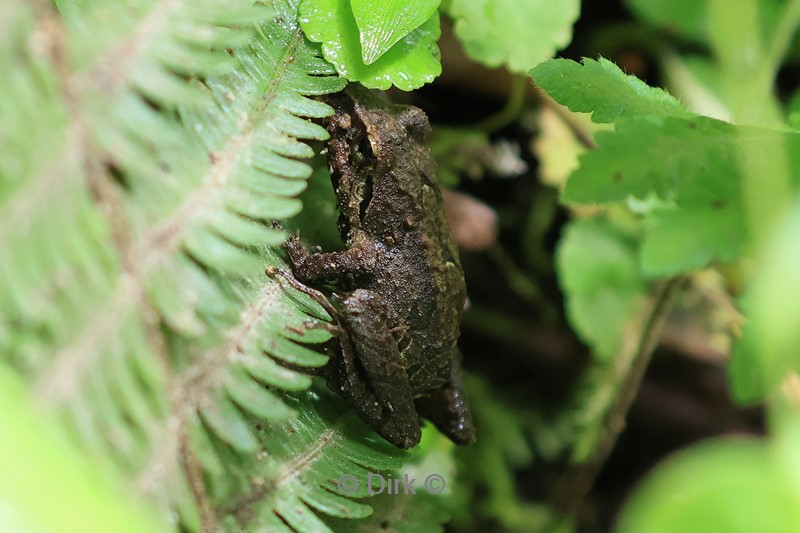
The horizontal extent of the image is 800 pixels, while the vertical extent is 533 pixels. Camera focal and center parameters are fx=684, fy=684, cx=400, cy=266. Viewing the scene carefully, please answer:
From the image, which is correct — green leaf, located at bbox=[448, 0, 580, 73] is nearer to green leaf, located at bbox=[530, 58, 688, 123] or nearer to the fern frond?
green leaf, located at bbox=[530, 58, 688, 123]

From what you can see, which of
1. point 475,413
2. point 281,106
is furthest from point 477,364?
point 281,106

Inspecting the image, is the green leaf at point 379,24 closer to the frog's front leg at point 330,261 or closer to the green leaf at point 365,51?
the green leaf at point 365,51

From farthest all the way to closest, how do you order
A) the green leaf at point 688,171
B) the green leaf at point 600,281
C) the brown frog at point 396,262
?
the green leaf at point 600,281 < the brown frog at point 396,262 < the green leaf at point 688,171

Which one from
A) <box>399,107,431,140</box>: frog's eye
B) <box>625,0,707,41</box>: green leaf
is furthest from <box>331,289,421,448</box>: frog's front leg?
<box>625,0,707,41</box>: green leaf

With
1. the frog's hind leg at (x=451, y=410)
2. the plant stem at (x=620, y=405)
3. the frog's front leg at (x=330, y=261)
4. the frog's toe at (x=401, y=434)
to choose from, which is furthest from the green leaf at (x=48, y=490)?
the plant stem at (x=620, y=405)

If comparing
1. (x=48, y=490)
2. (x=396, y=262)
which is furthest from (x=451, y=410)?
(x=48, y=490)
